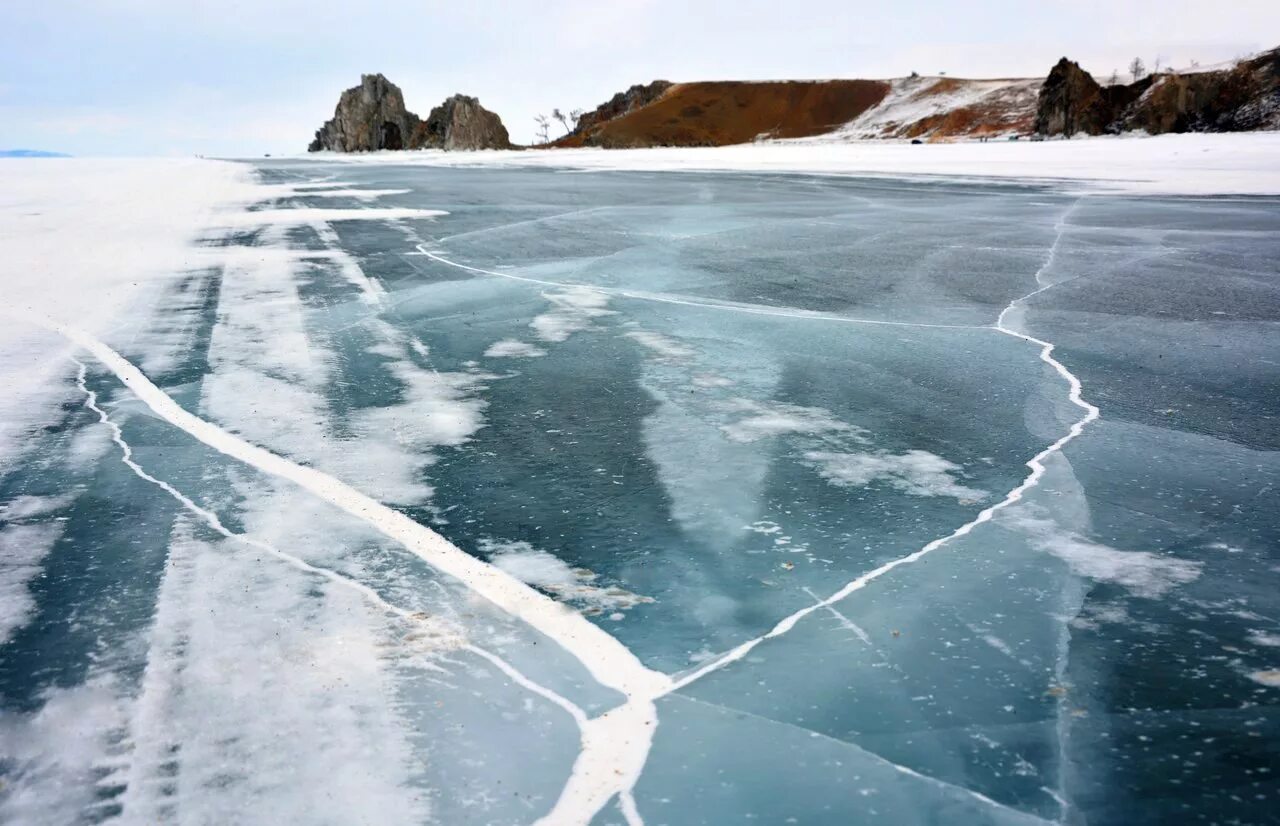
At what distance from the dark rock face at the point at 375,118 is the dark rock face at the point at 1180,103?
69.7m

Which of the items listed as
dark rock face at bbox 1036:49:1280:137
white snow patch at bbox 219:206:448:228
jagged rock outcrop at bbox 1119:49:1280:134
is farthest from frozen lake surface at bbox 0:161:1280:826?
jagged rock outcrop at bbox 1119:49:1280:134

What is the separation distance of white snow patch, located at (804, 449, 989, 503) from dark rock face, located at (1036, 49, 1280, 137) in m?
76.3

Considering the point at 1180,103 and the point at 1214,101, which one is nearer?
the point at 1214,101

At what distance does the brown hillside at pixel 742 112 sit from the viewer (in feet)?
511

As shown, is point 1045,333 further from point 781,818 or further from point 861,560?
point 781,818

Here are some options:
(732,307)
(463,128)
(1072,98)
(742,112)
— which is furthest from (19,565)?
(742,112)

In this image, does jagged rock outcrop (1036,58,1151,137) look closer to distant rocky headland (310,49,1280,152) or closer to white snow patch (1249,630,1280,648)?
distant rocky headland (310,49,1280,152)

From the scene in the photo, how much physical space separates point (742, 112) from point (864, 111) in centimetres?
1964

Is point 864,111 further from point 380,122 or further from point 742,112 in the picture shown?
point 380,122

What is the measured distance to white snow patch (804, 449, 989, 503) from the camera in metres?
4.15

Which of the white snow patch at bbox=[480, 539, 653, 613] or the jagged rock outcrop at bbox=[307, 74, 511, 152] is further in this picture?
the jagged rock outcrop at bbox=[307, 74, 511, 152]

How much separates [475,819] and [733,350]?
465cm

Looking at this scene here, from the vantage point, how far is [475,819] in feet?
7.41

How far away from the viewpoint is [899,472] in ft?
14.3
